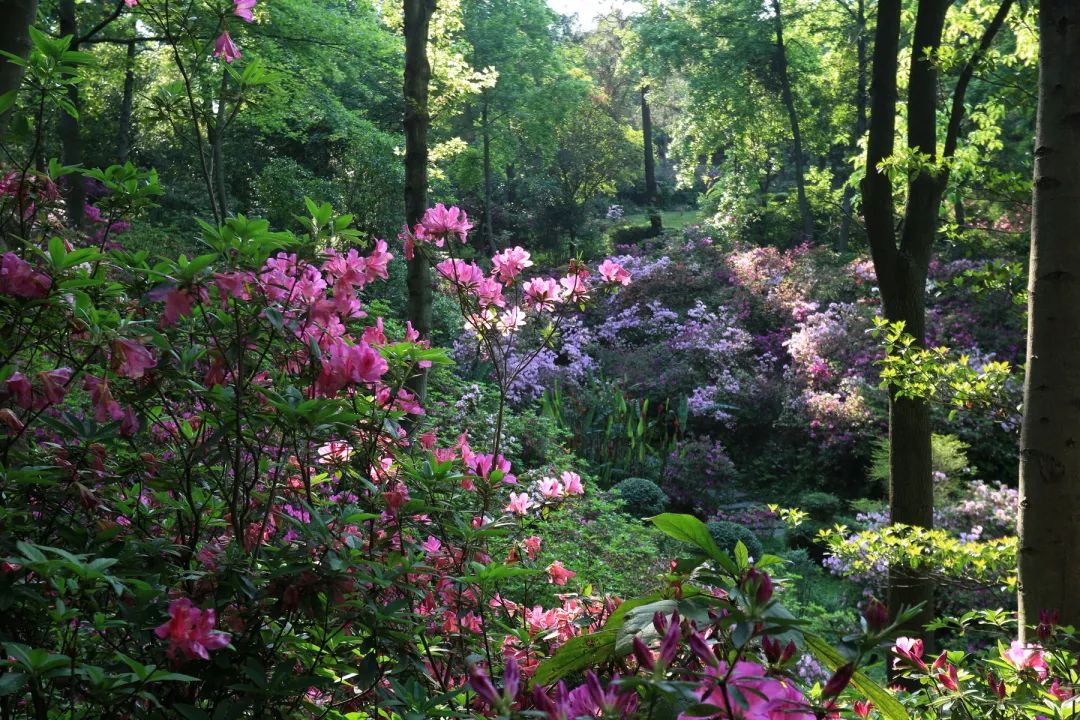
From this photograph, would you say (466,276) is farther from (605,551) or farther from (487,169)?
(487,169)

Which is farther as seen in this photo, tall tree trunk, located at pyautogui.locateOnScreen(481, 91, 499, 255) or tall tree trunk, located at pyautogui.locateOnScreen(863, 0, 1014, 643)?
tall tree trunk, located at pyautogui.locateOnScreen(481, 91, 499, 255)

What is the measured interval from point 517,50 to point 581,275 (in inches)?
804

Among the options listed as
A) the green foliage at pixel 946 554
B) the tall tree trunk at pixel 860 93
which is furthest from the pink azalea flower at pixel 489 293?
the tall tree trunk at pixel 860 93

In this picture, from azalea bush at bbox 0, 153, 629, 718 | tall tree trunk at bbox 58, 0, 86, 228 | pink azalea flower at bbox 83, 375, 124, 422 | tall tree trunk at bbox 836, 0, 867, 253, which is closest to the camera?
azalea bush at bbox 0, 153, 629, 718

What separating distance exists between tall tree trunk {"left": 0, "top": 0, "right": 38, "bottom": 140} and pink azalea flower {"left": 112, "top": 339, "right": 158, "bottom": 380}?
124cm

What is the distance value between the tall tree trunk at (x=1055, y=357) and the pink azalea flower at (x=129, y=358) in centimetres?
197

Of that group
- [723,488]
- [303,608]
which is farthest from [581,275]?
[723,488]

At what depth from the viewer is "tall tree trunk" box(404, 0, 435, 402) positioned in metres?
4.54

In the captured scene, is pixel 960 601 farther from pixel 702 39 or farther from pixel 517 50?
pixel 517 50

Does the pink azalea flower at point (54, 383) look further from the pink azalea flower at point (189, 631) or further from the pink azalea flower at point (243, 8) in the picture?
the pink azalea flower at point (243, 8)

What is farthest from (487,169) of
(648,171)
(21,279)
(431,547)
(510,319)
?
(21,279)

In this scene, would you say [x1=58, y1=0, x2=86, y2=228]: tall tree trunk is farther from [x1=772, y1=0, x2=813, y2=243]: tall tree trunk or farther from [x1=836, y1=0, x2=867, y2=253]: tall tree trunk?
[x1=772, y1=0, x2=813, y2=243]: tall tree trunk

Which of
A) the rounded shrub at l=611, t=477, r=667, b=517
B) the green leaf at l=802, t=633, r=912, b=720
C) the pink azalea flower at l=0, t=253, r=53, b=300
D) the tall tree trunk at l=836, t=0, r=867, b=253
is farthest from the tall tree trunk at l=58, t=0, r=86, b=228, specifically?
the tall tree trunk at l=836, t=0, r=867, b=253

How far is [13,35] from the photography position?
216cm
